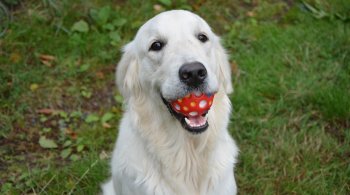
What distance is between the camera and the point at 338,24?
5.10 m

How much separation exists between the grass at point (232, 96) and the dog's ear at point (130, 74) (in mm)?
937

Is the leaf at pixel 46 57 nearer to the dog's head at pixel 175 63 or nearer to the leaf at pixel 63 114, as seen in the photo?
the leaf at pixel 63 114

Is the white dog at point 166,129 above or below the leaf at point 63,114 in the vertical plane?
above

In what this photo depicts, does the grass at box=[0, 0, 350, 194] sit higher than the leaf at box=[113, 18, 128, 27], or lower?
lower

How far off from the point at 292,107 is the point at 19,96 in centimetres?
230

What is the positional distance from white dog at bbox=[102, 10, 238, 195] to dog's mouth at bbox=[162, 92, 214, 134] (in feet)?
0.06

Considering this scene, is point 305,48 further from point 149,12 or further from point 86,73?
point 86,73

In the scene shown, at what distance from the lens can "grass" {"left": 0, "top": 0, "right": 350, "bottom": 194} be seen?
384 cm

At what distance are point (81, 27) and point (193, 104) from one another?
99.5 inches

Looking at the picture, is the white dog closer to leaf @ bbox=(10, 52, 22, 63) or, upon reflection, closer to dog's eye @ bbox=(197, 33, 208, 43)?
dog's eye @ bbox=(197, 33, 208, 43)

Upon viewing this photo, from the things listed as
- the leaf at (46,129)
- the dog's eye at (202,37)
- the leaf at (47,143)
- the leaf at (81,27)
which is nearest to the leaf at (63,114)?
the leaf at (46,129)

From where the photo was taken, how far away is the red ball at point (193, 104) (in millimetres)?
2740

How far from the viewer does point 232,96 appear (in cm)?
441

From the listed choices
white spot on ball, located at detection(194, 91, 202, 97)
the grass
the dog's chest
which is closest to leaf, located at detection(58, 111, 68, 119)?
the grass
